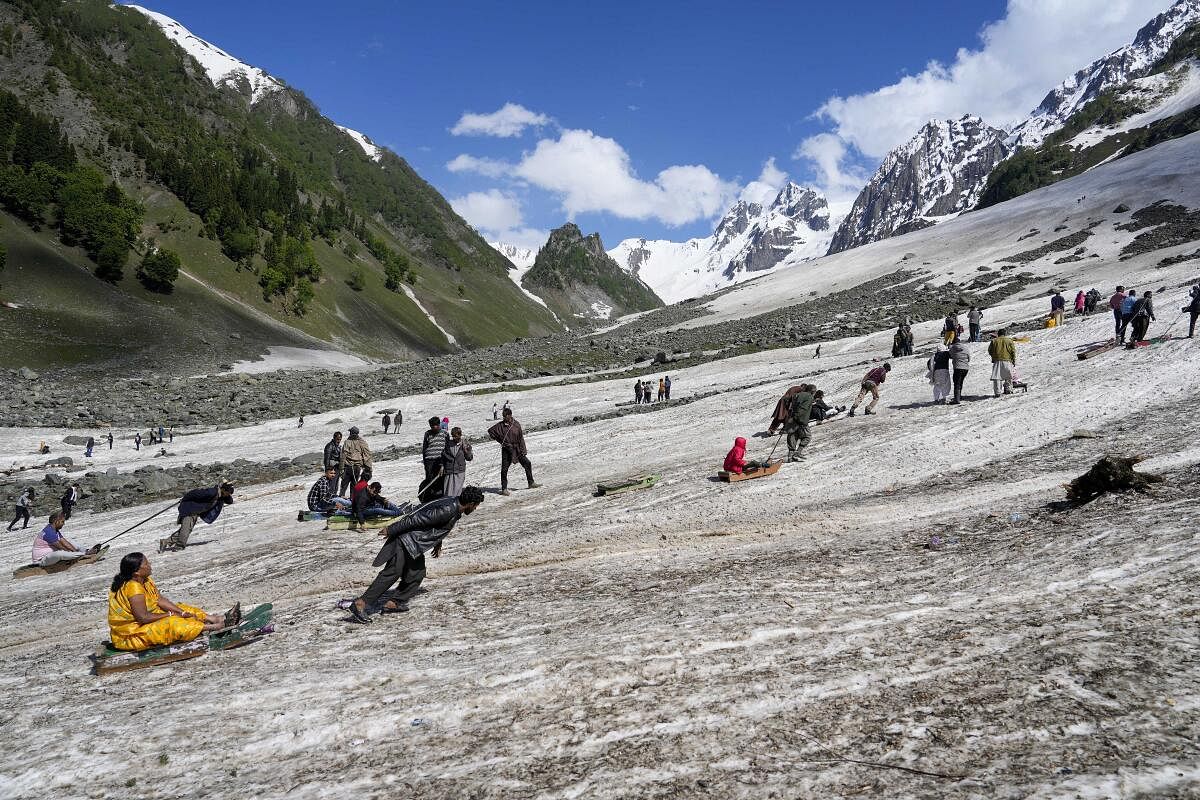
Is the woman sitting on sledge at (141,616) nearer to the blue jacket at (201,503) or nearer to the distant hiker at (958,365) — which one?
the blue jacket at (201,503)

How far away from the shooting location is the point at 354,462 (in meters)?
21.0

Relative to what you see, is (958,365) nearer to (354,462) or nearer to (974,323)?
(974,323)

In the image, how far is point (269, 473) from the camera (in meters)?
31.4

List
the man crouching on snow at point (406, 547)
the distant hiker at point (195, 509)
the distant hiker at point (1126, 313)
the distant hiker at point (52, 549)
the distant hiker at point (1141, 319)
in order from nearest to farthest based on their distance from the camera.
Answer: the man crouching on snow at point (406, 547)
the distant hiker at point (52, 549)
the distant hiker at point (195, 509)
the distant hiker at point (1141, 319)
the distant hiker at point (1126, 313)

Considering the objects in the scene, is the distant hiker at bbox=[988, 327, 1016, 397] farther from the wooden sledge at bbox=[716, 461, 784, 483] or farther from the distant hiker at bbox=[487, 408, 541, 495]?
the distant hiker at bbox=[487, 408, 541, 495]

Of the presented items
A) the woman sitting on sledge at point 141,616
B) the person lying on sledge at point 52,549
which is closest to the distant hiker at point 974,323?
the woman sitting on sledge at point 141,616

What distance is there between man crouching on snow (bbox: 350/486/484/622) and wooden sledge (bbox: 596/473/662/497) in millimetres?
7902

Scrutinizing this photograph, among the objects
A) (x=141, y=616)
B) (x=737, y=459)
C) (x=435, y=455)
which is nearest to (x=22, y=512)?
(x=435, y=455)

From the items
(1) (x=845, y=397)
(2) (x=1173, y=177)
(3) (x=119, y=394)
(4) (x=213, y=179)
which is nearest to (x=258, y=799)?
(1) (x=845, y=397)

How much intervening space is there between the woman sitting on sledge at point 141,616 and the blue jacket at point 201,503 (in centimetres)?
869

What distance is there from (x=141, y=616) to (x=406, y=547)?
137 inches

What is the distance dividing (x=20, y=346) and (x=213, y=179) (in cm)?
6379

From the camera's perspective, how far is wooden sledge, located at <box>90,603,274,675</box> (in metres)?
9.33

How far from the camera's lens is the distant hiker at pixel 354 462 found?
21.0m
